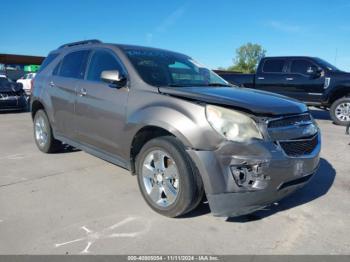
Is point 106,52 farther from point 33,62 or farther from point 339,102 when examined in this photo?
point 33,62

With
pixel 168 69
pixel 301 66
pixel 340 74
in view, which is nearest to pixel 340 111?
pixel 340 74

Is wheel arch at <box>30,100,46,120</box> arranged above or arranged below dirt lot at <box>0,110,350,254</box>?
above

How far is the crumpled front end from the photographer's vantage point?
312 cm

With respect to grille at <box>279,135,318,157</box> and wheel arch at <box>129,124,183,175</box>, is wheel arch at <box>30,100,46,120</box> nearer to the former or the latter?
wheel arch at <box>129,124,183,175</box>

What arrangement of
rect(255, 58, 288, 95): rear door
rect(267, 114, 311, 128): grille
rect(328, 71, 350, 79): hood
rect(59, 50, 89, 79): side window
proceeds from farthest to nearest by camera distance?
rect(255, 58, 288, 95): rear door < rect(328, 71, 350, 79): hood < rect(59, 50, 89, 79): side window < rect(267, 114, 311, 128): grille

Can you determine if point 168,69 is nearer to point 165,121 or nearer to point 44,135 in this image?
point 165,121

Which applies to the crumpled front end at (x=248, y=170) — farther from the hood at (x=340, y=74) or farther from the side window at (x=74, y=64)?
the hood at (x=340, y=74)

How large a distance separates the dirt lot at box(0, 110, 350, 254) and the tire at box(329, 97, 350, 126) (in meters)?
6.07

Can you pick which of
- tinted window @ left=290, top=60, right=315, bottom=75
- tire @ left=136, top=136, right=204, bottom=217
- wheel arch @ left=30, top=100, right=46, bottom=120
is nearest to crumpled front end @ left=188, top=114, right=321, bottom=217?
tire @ left=136, top=136, right=204, bottom=217

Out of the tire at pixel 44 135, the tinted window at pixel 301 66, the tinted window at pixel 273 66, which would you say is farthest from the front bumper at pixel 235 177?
the tinted window at pixel 273 66

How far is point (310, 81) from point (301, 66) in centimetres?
61

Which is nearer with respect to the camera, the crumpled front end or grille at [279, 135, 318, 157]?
the crumpled front end

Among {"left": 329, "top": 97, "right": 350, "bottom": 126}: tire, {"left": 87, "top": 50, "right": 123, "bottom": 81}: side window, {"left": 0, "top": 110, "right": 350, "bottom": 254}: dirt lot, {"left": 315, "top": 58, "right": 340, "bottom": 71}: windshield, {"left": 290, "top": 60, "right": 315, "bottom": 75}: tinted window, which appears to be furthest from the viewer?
{"left": 290, "top": 60, "right": 315, "bottom": 75}: tinted window

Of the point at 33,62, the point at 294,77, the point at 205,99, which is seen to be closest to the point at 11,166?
the point at 205,99
